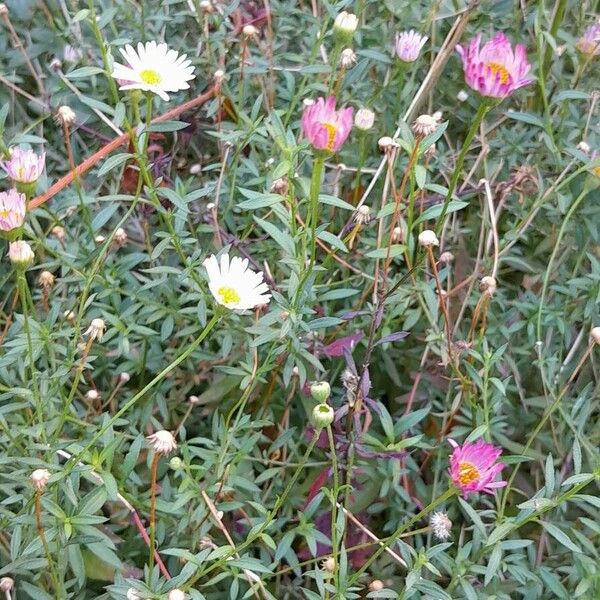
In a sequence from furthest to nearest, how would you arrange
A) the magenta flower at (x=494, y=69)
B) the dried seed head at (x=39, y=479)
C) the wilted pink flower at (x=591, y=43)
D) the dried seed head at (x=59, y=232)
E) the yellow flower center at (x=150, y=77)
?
the wilted pink flower at (x=591, y=43) → the dried seed head at (x=59, y=232) → the yellow flower center at (x=150, y=77) → the magenta flower at (x=494, y=69) → the dried seed head at (x=39, y=479)

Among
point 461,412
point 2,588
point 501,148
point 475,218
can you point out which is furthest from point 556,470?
point 2,588

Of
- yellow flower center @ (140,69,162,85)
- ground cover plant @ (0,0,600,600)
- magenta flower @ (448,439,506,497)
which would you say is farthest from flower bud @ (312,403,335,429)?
yellow flower center @ (140,69,162,85)

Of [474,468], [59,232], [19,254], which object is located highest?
[19,254]

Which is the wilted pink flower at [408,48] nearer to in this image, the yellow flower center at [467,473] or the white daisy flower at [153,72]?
the white daisy flower at [153,72]

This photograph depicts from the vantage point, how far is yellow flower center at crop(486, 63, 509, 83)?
3.30ft

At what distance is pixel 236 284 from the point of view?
3.56 ft

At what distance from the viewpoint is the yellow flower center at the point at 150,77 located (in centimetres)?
110

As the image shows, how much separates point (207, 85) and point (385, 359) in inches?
21.3

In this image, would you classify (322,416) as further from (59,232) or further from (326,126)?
(59,232)

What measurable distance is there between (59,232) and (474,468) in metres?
0.65

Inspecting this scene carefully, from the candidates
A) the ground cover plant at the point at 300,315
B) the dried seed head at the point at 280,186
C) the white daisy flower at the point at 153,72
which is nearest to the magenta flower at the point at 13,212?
the ground cover plant at the point at 300,315

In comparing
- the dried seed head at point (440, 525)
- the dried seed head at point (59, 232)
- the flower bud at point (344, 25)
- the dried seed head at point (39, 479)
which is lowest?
the dried seed head at point (440, 525)

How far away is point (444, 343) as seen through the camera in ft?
4.05

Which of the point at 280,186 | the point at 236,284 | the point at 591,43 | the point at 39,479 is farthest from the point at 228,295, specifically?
the point at 591,43
